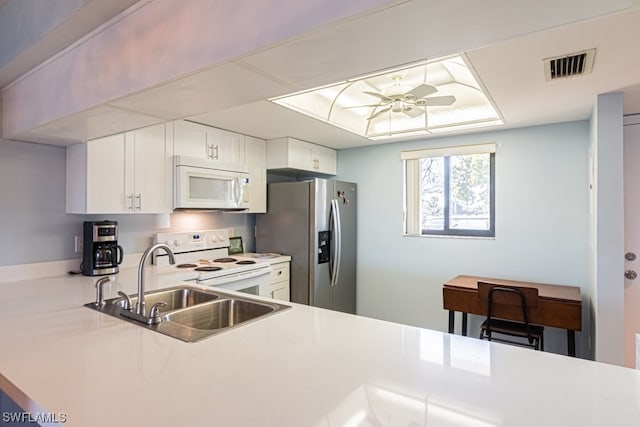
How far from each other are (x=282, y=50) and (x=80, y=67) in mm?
1147

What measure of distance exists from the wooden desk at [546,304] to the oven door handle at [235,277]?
165 centimetres

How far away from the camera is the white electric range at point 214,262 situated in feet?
9.14

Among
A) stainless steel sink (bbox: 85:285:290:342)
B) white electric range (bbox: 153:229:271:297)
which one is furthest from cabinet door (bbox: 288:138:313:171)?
stainless steel sink (bbox: 85:285:290:342)

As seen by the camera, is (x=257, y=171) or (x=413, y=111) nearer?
(x=413, y=111)

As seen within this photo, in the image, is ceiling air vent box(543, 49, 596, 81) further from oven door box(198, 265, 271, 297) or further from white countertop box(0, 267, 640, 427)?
oven door box(198, 265, 271, 297)

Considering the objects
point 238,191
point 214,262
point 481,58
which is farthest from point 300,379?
point 238,191

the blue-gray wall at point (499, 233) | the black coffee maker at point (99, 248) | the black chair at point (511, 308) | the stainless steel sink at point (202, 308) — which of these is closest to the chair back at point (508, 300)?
the black chair at point (511, 308)

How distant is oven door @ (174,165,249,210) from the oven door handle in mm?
656

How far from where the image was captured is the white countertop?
2.61 ft

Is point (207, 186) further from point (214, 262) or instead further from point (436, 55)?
A: point (436, 55)

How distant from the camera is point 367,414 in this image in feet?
2.62

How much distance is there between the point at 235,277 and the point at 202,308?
106cm

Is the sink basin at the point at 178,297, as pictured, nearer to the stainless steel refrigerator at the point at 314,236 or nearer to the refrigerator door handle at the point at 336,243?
the stainless steel refrigerator at the point at 314,236

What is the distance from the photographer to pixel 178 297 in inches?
83.0
